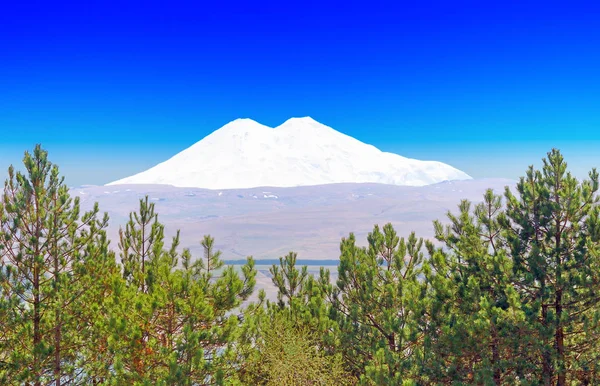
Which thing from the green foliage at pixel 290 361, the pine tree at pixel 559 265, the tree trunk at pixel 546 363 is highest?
the pine tree at pixel 559 265

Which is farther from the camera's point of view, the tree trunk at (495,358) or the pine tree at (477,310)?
the tree trunk at (495,358)

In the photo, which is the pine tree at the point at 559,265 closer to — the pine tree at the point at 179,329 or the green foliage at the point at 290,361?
the green foliage at the point at 290,361

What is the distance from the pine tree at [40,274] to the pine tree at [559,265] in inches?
489

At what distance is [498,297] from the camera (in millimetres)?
13383

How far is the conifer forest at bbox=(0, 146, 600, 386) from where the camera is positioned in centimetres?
1230

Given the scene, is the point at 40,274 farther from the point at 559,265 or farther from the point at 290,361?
the point at 559,265

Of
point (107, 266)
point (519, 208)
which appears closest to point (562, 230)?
point (519, 208)

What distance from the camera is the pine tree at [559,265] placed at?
1216 centimetres

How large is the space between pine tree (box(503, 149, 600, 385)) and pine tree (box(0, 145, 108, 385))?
12413 millimetres

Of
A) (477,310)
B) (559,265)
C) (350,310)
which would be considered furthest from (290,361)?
(559,265)

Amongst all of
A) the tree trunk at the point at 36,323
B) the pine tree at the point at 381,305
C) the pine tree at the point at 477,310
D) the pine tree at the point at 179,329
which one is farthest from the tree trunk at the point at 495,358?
the tree trunk at the point at 36,323

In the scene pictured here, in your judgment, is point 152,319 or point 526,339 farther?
point 152,319

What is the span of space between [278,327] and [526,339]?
8.19 metres

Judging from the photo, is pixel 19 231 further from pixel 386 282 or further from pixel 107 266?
pixel 386 282
